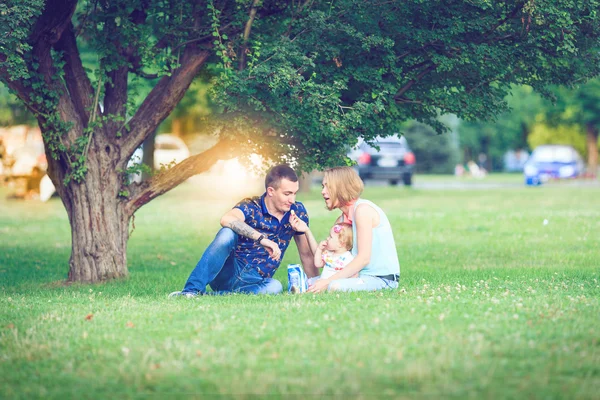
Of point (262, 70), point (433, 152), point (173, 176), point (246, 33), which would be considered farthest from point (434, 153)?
point (262, 70)

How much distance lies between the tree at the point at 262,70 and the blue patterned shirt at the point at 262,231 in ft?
3.63

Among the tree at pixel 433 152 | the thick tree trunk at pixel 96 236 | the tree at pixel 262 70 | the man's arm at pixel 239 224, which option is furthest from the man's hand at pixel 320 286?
the tree at pixel 433 152

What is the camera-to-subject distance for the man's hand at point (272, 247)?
8789 mm

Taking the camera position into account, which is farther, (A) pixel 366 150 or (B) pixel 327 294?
(A) pixel 366 150

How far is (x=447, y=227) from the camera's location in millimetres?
18016

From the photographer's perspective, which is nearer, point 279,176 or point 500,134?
point 279,176

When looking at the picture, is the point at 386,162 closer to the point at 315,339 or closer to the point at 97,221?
the point at 97,221

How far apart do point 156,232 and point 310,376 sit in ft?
43.3

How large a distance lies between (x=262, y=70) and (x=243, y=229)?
172cm

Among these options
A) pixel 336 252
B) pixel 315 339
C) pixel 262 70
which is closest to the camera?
pixel 315 339

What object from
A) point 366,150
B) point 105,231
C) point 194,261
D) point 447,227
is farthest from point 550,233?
point 366,150

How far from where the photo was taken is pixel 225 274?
9.20 m

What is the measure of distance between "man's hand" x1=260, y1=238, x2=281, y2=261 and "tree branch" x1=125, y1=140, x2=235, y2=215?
207 cm

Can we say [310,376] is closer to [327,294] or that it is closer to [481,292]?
[327,294]
